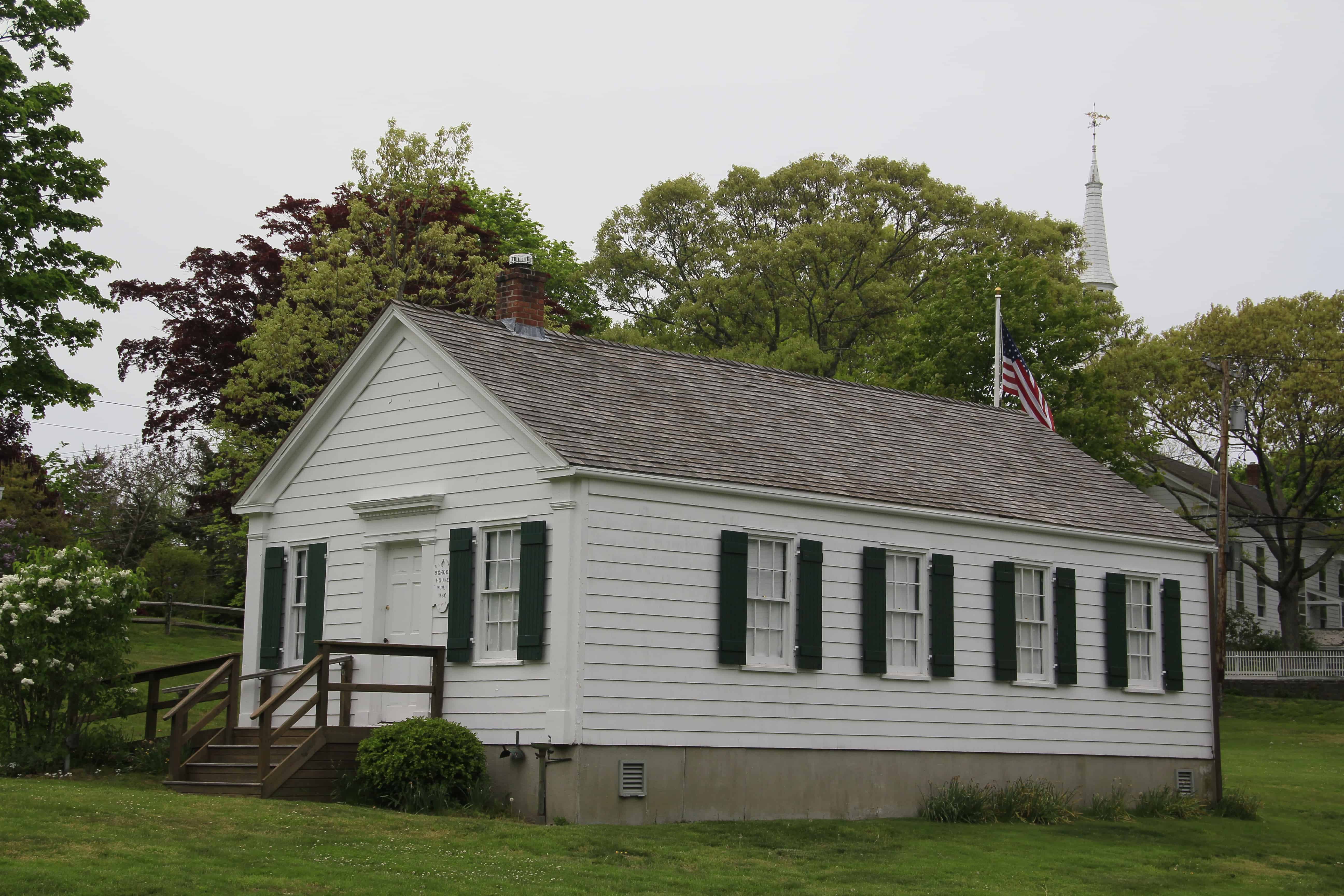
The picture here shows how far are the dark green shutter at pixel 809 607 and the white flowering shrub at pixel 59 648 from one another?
323 inches

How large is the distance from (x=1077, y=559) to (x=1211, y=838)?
4.40 metres

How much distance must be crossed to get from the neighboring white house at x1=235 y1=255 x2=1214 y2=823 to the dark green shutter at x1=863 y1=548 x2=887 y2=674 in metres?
0.03

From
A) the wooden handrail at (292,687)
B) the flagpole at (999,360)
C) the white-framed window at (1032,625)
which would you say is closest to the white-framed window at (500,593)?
the wooden handrail at (292,687)

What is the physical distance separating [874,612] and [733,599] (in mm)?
2493

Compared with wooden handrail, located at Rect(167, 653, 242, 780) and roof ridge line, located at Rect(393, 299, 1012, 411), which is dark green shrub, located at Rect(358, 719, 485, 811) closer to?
wooden handrail, located at Rect(167, 653, 242, 780)

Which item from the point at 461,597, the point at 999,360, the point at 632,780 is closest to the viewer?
the point at 632,780

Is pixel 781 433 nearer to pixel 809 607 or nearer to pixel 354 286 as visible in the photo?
pixel 809 607

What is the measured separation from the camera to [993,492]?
22094mm

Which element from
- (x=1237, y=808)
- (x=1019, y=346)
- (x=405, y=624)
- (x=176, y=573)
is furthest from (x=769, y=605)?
(x=176, y=573)

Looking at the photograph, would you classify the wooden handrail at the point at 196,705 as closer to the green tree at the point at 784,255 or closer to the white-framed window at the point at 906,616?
the white-framed window at the point at 906,616

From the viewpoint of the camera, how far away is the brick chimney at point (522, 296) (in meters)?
20.8

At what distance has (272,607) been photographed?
20.8 m

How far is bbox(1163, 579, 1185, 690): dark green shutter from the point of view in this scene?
76.2ft

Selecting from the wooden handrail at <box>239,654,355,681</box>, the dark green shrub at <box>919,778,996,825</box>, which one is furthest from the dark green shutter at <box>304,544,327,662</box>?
the dark green shrub at <box>919,778,996,825</box>
